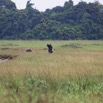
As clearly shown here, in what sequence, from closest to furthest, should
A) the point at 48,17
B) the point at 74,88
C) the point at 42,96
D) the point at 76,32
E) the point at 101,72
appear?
1. the point at 42,96
2. the point at 74,88
3. the point at 101,72
4. the point at 76,32
5. the point at 48,17

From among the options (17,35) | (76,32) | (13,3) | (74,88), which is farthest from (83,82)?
(13,3)

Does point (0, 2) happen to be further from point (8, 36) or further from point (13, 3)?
point (8, 36)

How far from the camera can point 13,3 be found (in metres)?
75.5

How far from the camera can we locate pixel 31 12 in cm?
7069

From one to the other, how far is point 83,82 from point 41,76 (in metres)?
1.30

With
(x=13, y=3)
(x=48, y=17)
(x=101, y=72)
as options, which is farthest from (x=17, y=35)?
(x=101, y=72)

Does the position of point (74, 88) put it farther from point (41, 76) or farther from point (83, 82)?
point (41, 76)

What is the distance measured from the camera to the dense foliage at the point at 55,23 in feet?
198

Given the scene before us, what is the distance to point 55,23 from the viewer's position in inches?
2511

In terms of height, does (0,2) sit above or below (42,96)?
above

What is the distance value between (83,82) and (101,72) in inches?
83.9

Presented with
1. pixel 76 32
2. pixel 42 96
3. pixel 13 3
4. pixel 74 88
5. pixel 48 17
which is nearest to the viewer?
pixel 42 96

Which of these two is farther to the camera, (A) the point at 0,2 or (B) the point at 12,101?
(A) the point at 0,2

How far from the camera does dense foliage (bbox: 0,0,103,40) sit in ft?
198
